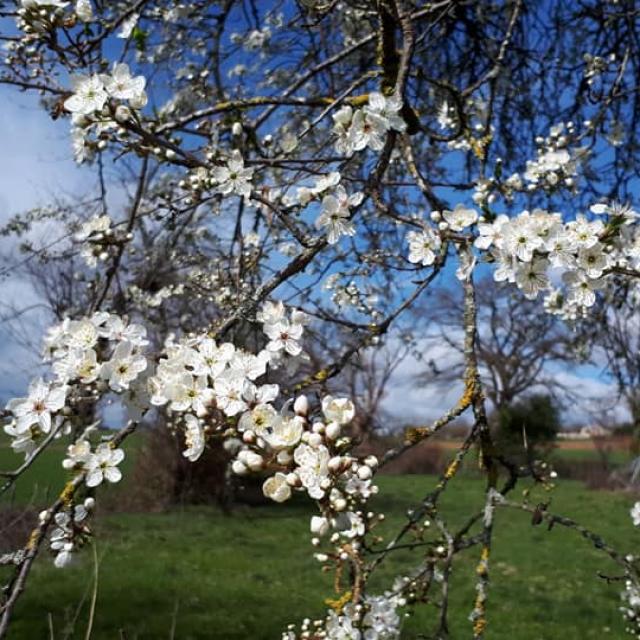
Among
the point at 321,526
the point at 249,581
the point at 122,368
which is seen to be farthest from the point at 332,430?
the point at 249,581

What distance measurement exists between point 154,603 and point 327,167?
6413mm

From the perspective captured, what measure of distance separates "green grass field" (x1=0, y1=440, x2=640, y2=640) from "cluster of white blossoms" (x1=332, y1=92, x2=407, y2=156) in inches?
121

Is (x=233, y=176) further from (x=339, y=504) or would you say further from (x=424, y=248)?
(x=339, y=504)

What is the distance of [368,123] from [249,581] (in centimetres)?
841

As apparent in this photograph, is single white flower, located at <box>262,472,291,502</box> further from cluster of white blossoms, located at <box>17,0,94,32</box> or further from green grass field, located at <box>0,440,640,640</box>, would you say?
green grass field, located at <box>0,440,640,640</box>

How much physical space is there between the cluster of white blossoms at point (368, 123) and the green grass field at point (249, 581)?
308cm

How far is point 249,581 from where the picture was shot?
9328 millimetres

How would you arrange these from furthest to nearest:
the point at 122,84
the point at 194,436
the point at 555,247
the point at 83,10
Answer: the point at 83,10, the point at 122,84, the point at 555,247, the point at 194,436

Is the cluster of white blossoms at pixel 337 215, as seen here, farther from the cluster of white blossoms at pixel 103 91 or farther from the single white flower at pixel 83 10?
the single white flower at pixel 83 10

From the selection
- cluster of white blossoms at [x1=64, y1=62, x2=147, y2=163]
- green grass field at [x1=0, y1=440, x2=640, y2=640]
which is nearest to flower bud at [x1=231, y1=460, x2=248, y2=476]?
cluster of white blossoms at [x1=64, y1=62, x2=147, y2=163]

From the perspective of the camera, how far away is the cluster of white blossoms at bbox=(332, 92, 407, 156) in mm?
1865

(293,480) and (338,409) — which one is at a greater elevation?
(338,409)

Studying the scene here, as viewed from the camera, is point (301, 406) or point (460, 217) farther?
point (460, 217)

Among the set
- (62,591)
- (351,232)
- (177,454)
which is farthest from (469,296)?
(177,454)
